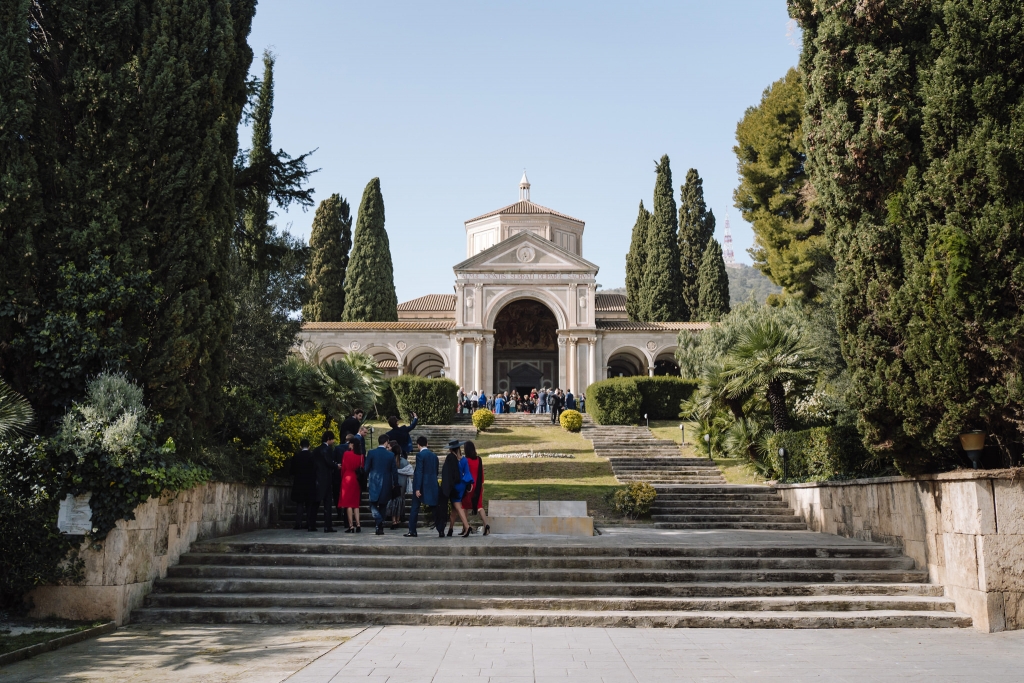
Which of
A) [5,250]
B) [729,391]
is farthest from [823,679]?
[729,391]

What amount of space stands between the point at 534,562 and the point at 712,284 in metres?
32.7

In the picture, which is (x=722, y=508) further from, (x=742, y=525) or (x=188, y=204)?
(x=188, y=204)

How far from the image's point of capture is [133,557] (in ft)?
25.2

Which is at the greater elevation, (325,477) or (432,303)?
(432,303)

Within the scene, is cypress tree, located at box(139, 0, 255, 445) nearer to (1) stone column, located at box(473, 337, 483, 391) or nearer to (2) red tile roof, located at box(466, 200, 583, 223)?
(1) stone column, located at box(473, 337, 483, 391)

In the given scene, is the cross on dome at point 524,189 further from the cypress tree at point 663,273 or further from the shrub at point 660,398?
the shrub at point 660,398

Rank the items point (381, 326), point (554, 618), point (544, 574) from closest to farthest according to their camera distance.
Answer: point (554, 618), point (544, 574), point (381, 326)

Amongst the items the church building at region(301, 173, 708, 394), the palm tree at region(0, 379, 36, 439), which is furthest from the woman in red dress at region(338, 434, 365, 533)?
the church building at region(301, 173, 708, 394)

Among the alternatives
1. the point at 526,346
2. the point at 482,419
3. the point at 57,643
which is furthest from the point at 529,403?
the point at 57,643

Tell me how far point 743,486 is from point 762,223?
48.0 feet

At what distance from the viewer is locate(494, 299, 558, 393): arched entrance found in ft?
136

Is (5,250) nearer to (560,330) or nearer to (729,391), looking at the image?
(729,391)

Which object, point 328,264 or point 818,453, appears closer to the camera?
point 818,453

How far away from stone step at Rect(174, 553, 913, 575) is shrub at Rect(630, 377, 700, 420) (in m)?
20.5
